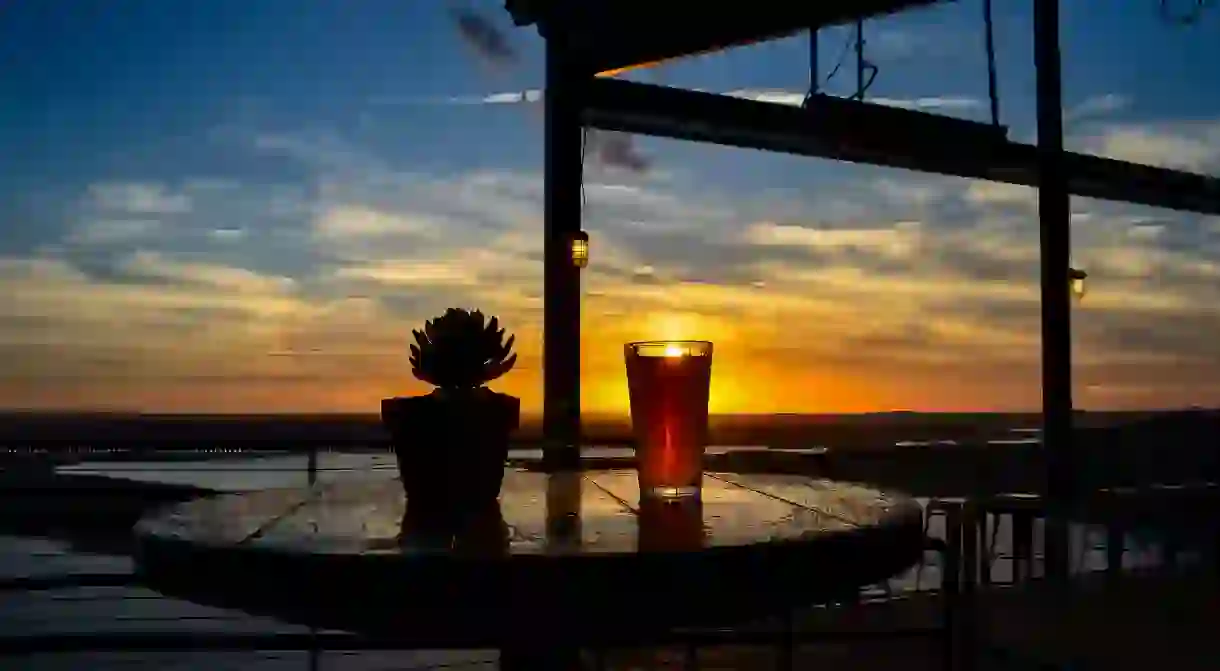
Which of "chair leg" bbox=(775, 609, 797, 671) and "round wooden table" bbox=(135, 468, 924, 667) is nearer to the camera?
"round wooden table" bbox=(135, 468, 924, 667)

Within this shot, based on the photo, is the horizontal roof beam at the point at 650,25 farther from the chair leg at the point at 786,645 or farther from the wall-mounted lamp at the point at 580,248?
the chair leg at the point at 786,645

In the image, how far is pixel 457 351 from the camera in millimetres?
1133

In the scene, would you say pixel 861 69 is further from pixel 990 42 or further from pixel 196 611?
pixel 196 611

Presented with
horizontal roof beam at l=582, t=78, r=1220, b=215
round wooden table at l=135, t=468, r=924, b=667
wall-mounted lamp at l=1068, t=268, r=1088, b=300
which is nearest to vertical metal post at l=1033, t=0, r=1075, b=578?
horizontal roof beam at l=582, t=78, r=1220, b=215

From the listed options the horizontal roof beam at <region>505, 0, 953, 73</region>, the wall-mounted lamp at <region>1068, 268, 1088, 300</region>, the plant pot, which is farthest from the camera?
the wall-mounted lamp at <region>1068, 268, 1088, 300</region>

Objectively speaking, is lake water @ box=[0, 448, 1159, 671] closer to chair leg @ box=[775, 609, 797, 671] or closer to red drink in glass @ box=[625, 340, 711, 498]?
chair leg @ box=[775, 609, 797, 671]

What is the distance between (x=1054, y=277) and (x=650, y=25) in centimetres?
215

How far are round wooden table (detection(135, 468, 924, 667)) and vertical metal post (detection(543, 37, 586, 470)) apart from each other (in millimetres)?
3528

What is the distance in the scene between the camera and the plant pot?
1117mm

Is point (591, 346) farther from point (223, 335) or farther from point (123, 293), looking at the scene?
point (123, 293)

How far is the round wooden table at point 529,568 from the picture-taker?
74 centimetres

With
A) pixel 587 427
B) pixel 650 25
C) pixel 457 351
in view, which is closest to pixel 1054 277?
pixel 650 25

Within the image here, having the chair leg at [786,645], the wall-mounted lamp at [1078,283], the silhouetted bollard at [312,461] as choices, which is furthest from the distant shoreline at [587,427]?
the chair leg at [786,645]

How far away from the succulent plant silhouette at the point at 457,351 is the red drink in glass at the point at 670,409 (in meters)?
0.16
